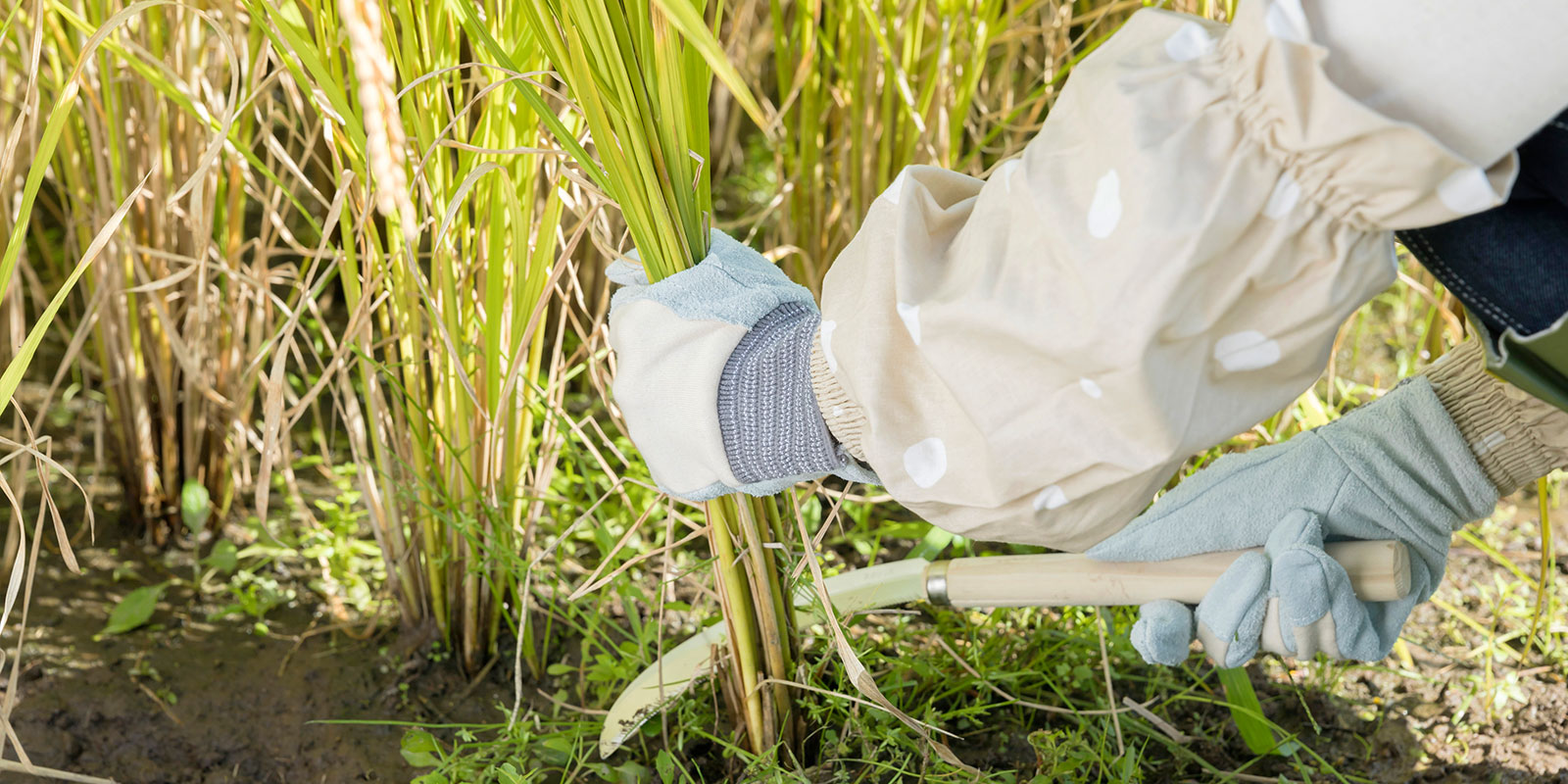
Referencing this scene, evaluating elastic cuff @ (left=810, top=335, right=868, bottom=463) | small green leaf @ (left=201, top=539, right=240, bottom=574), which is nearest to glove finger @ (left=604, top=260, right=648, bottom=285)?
elastic cuff @ (left=810, top=335, right=868, bottom=463)

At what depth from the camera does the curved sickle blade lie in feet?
3.25

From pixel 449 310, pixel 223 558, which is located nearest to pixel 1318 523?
pixel 449 310

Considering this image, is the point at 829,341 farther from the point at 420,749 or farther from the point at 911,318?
the point at 420,749

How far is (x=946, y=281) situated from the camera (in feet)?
1.96

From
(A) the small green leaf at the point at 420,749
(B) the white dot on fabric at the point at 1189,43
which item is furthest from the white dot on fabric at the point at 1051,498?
(A) the small green leaf at the point at 420,749

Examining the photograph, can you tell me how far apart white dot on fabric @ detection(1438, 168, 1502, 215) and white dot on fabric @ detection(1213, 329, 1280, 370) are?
0.09 meters

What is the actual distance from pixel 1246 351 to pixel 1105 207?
0.31ft

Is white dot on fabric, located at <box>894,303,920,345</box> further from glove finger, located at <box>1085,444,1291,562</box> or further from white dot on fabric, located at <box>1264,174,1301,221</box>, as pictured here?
glove finger, located at <box>1085,444,1291,562</box>

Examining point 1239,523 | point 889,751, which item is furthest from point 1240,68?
point 889,751

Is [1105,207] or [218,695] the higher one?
[1105,207]

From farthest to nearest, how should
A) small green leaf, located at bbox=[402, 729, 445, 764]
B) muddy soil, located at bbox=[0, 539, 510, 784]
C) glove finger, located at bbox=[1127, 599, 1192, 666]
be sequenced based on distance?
muddy soil, located at bbox=[0, 539, 510, 784], small green leaf, located at bbox=[402, 729, 445, 764], glove finger, located at bbox=[1127, 599, 1192, 666]

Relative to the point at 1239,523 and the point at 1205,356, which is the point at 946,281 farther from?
the point at 1239,523

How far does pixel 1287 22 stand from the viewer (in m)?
0.49

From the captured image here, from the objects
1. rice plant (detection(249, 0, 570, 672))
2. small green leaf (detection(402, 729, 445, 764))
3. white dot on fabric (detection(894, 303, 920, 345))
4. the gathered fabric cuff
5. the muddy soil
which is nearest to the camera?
the gathered fabric cuff
